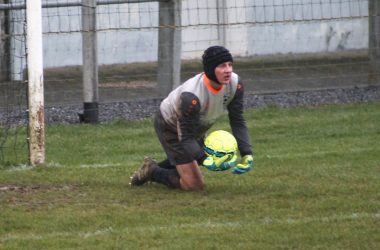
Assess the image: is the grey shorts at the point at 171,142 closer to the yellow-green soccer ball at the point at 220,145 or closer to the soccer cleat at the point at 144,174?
the soccer cleat at the point at 144,174

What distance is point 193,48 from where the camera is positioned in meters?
17.7

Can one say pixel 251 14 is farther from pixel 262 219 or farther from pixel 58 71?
pixel 262 219

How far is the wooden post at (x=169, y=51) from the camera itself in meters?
15.3

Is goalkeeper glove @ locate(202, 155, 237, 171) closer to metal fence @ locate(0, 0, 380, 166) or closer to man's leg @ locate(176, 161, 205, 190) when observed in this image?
man's leg @ locate(176, 161, 205, 190)

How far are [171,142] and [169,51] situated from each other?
6.63 meters

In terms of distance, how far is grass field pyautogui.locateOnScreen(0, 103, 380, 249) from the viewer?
687cm

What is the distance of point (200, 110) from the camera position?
28.1ft

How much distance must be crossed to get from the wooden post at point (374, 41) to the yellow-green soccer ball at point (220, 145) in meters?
8.32

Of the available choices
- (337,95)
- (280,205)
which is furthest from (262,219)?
(337,95)

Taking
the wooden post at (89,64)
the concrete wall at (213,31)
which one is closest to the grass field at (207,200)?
the wooden post at (89,64)

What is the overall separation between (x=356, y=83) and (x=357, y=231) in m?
10.0

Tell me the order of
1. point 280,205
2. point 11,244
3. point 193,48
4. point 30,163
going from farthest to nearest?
point 193,48, point 30,163, point 280,205, point 11,244

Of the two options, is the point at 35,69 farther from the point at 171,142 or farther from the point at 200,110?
the point at 200,110

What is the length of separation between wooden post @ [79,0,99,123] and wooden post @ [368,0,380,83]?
473cm
